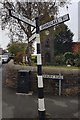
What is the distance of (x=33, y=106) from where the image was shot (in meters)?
8.77

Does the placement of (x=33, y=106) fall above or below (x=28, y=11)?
below

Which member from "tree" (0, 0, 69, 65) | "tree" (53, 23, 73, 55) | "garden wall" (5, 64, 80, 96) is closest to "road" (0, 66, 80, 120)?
"garden wall" (5, 64, 80, 96)

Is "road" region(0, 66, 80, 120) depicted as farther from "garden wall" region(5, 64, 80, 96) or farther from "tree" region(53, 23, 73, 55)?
"tree" region(53, 23, 73, 55)

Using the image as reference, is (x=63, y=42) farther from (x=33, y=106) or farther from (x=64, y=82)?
(x=33, y=106)

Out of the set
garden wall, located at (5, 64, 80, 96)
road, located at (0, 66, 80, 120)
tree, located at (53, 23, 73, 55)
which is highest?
tree, located at (53, 23, 73, 55)

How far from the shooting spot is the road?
25.4 ft

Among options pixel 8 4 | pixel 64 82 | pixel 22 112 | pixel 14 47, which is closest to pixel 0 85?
pixel 64 82

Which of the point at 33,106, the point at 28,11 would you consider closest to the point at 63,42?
the point at 28,11

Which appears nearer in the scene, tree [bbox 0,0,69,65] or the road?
the road

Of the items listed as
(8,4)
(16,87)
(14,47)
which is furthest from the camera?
(14,47)

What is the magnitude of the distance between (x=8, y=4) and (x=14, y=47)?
19559mm

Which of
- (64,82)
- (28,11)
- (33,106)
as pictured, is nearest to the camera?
(33,106)

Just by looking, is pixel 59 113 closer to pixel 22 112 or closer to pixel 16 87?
pixel 22 112

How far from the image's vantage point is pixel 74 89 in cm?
1085
